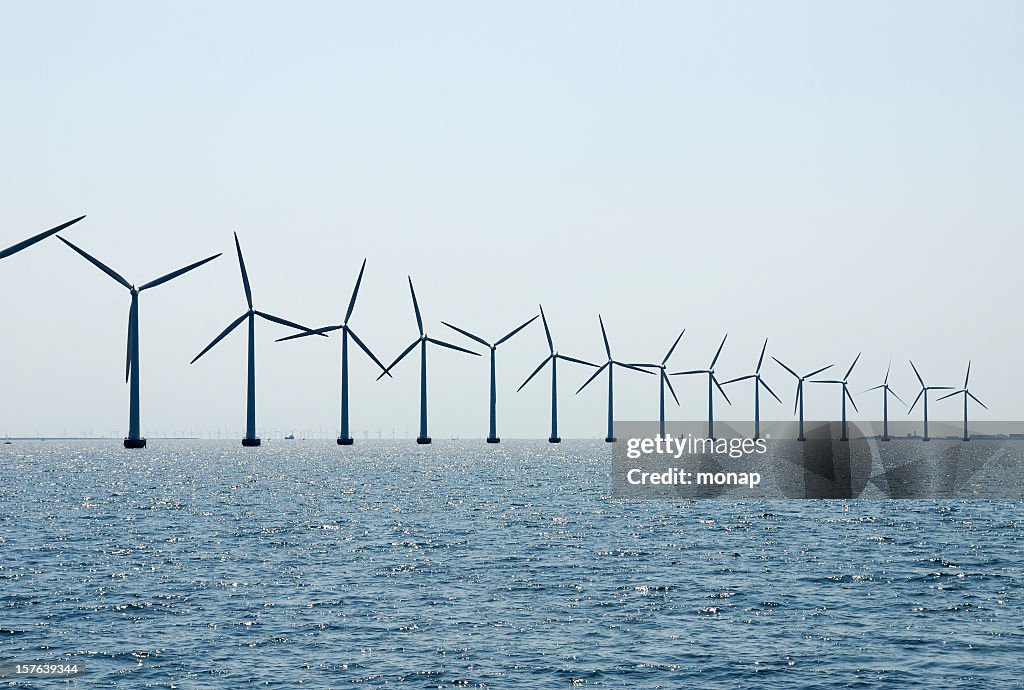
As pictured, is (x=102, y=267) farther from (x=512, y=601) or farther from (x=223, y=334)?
(x=512, y=601)

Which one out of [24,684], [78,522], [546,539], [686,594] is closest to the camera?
[24,684]

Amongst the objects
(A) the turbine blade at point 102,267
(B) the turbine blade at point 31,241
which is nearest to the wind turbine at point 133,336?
(A) the turbine blade at point 102,267

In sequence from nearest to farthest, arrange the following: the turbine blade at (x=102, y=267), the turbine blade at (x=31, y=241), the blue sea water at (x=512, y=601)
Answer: the blue sea water at (x=512, y=601)
the turbine blade at (x=31, y=241)
the turbine blade at (x=102, y=267)

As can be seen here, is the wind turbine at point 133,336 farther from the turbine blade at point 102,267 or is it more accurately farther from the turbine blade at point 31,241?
the turbine blade at point 31,241

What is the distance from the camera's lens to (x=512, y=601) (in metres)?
69.4

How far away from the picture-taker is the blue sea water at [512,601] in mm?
52938

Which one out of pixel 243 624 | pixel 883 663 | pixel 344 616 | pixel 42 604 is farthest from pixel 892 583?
pixel 42 604

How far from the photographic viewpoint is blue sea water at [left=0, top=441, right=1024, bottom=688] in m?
52.9

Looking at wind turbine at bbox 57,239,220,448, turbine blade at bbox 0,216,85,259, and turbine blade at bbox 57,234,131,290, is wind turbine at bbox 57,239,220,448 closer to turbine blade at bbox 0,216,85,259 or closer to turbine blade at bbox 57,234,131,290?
turbine blade at bbox 57,234,131,290

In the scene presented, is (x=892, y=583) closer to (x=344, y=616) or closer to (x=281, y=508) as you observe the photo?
(x=344, y=616)

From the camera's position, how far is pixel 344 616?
2532 inches

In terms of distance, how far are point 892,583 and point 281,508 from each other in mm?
81303

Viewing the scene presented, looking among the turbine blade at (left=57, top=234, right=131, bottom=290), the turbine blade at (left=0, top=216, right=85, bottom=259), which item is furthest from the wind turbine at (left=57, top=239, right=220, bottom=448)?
the turbine blade at (left=0, top=216, right=85, bottom=259)

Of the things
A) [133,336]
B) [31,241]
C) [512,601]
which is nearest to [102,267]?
[133,336]
